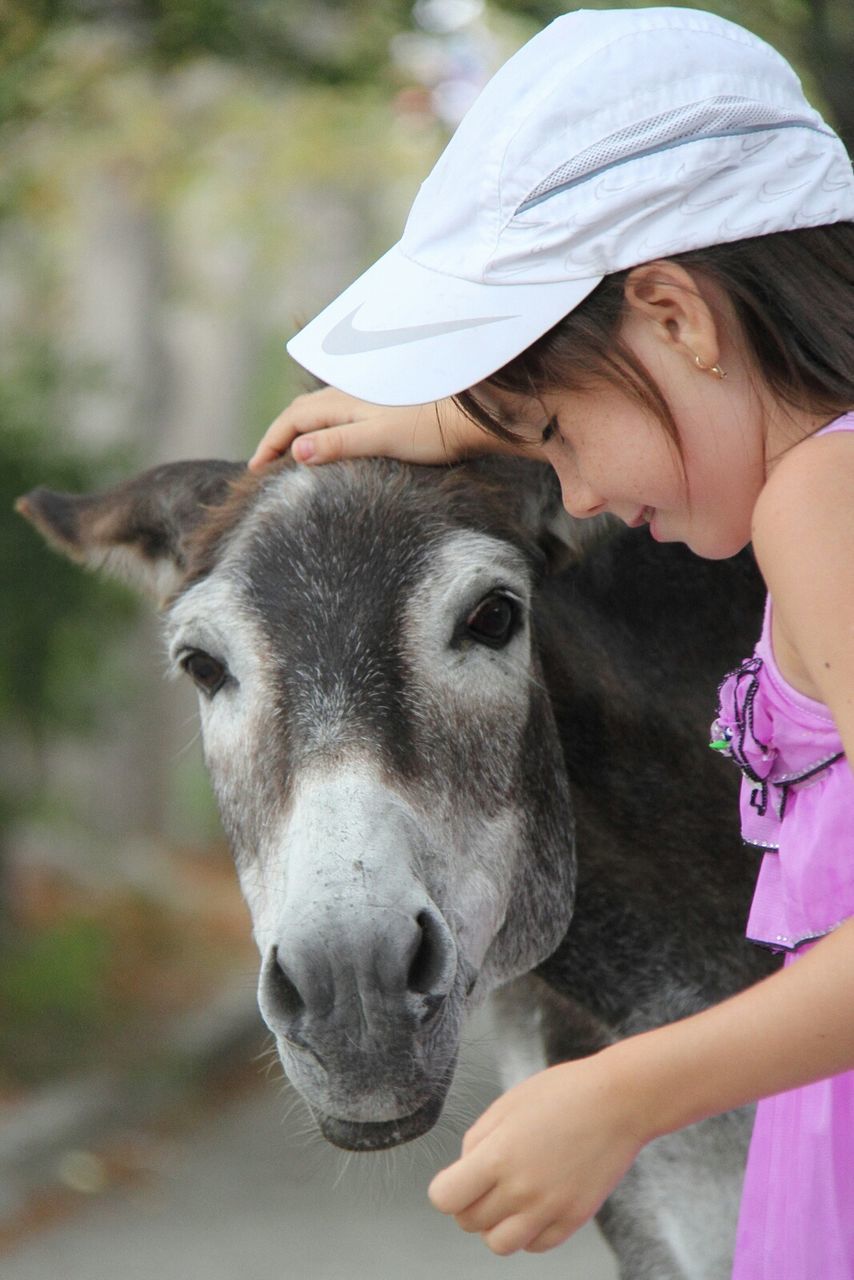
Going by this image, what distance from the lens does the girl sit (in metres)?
1.56

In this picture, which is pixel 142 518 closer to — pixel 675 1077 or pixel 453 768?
pixel 453 768

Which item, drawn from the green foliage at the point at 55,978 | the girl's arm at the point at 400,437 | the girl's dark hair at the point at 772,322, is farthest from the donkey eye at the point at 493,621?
the green foliage at the point at 55,978

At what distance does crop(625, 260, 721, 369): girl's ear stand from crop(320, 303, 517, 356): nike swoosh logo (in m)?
0.15

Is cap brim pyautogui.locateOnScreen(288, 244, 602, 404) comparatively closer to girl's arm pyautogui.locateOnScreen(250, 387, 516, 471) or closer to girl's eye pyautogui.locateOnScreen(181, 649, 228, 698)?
girl's arm pyautogui.locateOnScreen(250, 387, 516, 471)

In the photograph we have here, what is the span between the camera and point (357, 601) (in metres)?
2.05

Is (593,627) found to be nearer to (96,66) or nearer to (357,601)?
(357,601)

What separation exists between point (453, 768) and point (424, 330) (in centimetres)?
66

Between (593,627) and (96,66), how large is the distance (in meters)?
3.51

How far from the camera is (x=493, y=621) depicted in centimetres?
214

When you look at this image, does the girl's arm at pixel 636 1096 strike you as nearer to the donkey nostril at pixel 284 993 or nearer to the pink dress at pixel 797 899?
the pink dress at pixel 797 899

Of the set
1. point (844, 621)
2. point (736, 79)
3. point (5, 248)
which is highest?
point (736, 79)

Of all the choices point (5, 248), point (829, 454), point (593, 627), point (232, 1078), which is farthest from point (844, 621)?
point (5, 248)

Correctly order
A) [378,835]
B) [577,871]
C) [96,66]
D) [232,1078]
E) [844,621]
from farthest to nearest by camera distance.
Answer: [232,1078] → [96,66] → [577,871] → [378,835] → [844,621]

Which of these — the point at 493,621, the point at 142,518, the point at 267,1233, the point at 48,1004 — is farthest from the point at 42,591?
the point at 493,621
